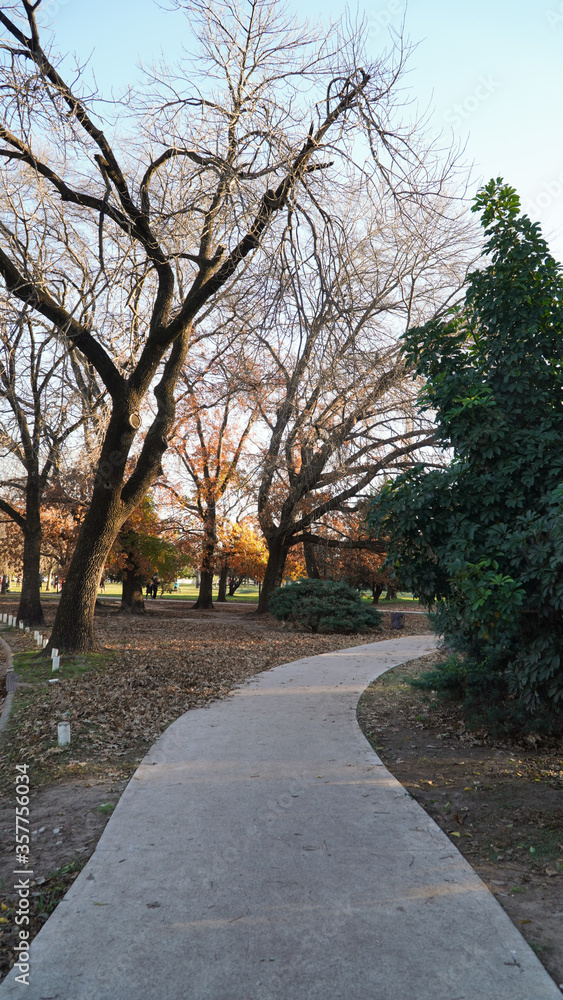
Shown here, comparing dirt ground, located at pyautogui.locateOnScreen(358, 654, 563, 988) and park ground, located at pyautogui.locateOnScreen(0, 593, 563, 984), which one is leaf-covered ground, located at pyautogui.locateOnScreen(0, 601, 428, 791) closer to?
park ground, located at pyautogui.locateOnScreen(0, 593, 563, 984)

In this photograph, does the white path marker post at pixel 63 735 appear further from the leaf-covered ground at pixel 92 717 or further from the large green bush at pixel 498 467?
the large green bush at pixel 498 467

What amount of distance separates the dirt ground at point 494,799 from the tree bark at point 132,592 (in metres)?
18.8

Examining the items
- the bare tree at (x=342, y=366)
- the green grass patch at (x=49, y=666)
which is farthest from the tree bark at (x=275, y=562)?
the green grass patch at (x=49, y=666)

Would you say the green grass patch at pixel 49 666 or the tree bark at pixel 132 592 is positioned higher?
the tree bark at pixel 132 592

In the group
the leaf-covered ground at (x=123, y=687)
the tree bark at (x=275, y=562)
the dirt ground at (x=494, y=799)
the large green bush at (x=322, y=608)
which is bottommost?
the dirt ground at (x=494, y=799)

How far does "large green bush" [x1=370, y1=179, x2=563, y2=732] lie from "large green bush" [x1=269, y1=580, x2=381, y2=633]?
12189 millimetres

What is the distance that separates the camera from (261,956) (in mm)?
2830

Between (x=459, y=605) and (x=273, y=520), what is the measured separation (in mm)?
19435

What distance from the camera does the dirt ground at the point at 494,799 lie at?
3.42 m

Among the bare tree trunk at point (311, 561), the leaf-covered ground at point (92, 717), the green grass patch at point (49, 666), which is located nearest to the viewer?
the leaf-covered ground at point (92, 717)

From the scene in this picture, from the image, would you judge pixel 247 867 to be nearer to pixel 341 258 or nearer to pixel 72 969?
pixel 72 969

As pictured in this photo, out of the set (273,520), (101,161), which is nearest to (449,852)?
(101,161)

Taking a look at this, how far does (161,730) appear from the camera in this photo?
23.2 ft

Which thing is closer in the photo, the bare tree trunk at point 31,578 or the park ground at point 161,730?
the park ground at point 161,730
